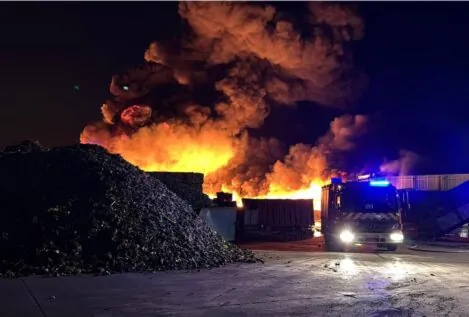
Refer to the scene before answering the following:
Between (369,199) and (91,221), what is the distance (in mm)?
9128

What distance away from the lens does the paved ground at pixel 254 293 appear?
7.99 metres

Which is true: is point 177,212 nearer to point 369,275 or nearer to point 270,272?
point 270,272

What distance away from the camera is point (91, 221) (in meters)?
12.4

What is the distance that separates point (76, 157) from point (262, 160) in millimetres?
22332

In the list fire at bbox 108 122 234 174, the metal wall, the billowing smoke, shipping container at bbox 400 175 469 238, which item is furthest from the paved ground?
the billowing smoke

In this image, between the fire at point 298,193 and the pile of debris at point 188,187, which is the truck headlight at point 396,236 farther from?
the fire at point 298,193

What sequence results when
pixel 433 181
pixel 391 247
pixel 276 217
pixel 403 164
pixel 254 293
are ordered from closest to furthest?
pixel 254 293
pixel 391 247
pixel 276 217
pixel 433 181
pixel 403 164

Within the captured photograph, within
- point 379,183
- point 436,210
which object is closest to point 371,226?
point 379,183

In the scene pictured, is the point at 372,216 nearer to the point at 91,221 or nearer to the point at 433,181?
the point at 91,221

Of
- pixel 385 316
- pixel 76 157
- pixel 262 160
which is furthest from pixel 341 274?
pixel 262 160

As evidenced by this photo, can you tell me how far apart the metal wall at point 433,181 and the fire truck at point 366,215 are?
12.1 m

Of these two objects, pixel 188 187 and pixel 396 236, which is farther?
pixel 188 187

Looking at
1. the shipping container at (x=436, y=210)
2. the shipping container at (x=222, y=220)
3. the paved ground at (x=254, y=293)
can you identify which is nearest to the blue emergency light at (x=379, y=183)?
the shipping container at (x=436, y=210)

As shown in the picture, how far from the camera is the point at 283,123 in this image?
40312 millimetres
